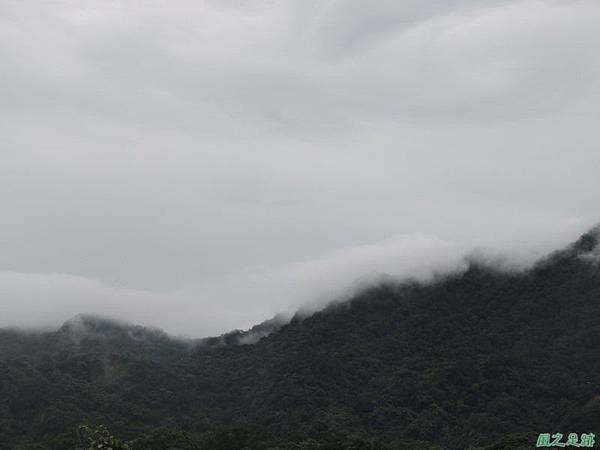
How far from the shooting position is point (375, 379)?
434 ft

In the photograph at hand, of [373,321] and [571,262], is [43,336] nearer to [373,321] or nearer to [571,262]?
[373,321]

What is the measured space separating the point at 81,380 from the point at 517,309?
264 feet

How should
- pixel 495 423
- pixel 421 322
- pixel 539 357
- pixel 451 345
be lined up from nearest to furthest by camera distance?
pixel 495 423, pixel 539 357, pixel 451 345, pixel 421 322

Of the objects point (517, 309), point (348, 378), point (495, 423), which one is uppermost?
point (517, 309)

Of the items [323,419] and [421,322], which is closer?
[323,419]

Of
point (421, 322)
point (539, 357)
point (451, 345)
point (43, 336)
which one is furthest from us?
point (43, 336)

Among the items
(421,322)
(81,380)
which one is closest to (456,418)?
(421,322)

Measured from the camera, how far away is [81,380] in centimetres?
13988

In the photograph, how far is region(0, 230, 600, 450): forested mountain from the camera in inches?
4220

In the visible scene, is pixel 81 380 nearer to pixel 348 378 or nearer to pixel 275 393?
pixel 275 393

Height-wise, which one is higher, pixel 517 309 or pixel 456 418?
pixel 517 309

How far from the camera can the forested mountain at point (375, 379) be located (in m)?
107

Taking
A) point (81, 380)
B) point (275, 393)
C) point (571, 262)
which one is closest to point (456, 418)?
point (275, 393)

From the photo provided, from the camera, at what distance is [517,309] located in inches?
5773
